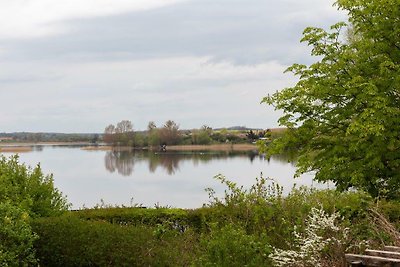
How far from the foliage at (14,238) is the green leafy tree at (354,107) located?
9.00 m

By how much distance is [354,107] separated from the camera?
57.0 feet

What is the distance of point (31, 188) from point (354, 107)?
950 centimetres

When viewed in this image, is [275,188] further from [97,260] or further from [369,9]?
[369,9]

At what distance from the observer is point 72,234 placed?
996cm

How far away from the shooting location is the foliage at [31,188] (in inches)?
483

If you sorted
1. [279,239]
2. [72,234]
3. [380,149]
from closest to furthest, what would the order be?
[279,239] < [72,234] < [380,149]

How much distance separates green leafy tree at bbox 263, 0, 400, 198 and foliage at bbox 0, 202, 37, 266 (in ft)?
29.5

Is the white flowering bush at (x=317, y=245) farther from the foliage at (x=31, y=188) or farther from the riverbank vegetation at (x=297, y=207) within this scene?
the foliage at (x=31, y=188)

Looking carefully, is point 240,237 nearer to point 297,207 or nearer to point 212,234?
point 212,234

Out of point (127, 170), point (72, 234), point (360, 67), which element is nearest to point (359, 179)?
point (360, 67)

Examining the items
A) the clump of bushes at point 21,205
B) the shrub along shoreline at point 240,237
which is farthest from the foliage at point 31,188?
the shrub along shoreline at point 240,237

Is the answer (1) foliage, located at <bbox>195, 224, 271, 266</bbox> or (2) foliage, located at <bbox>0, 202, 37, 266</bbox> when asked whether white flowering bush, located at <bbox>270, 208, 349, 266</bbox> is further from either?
(2) foliage, located at <bbox>0, 202, 37, 266</bbox>

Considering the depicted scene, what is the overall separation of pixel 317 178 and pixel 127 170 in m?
46.3

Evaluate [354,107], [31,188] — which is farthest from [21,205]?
[354,107]
